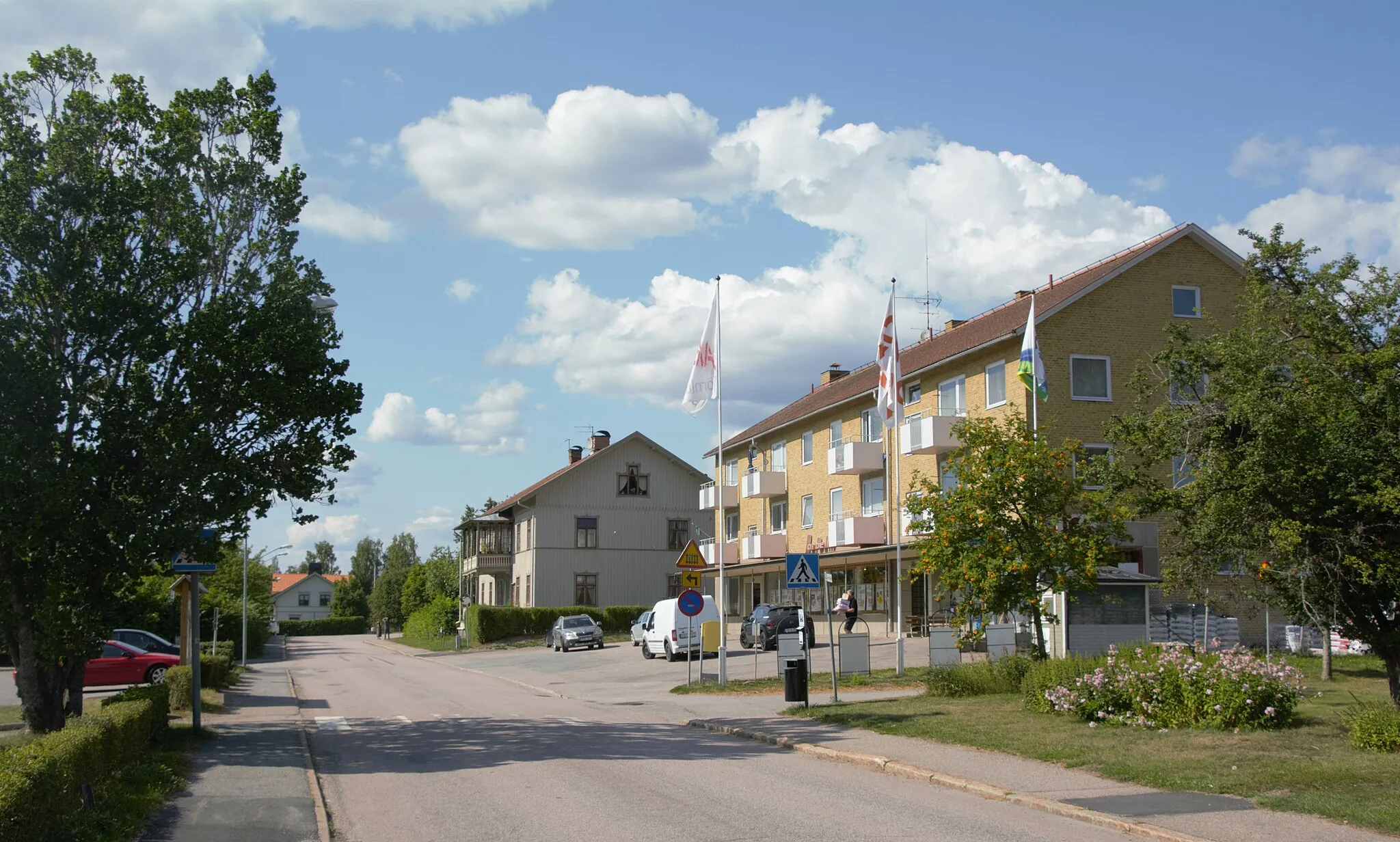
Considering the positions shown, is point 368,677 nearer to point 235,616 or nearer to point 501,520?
point 235,616

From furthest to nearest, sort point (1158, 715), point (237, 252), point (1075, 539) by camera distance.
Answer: point (1075, 539) → point (237, 252) → point (1158, 715)

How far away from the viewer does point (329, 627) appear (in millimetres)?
105688

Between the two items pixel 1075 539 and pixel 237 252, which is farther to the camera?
pixel 1075 539

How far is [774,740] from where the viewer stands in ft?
53.7

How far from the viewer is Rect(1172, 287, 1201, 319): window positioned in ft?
117

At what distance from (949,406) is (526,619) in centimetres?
2806

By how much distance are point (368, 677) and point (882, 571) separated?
18290mm

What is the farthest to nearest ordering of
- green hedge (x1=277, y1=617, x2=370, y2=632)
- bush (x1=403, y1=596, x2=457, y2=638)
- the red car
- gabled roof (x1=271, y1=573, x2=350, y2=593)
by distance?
gabled roof (x1=271, y1=573, x2=350, y2=593), green hedge (x1=277, y1=617, x2=370, y2=632), bush (x1=403, y1=596, x2=457, y2=638), the red car

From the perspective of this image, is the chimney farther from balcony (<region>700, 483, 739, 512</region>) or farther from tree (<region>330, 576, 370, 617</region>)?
tree (<region>330, 576, 370, 617</region>)

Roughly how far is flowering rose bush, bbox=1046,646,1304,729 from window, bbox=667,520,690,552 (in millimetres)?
51119

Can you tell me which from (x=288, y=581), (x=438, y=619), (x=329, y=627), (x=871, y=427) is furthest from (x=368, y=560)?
(x=871, y=427)

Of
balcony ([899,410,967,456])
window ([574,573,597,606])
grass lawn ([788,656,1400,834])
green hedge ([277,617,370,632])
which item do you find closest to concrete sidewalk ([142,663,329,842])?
grass lawn ([788,656,1400,834])

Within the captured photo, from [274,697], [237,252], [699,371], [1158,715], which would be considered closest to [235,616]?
[274,697]

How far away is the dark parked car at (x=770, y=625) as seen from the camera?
3503 cm
